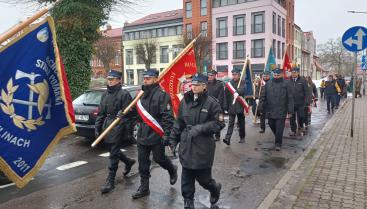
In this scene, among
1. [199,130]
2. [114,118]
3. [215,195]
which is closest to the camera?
[199,130]

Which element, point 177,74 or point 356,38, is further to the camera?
point 356,38

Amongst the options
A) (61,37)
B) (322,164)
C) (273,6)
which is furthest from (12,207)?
(273,6)

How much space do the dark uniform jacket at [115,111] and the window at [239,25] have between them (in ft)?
141

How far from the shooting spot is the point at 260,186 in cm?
589

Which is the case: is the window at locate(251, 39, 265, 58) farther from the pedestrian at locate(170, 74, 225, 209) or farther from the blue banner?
the blue banner

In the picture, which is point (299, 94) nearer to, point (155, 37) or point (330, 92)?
point (330, 92)

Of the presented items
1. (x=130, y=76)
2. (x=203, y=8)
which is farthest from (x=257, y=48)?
(x=130, y=76)

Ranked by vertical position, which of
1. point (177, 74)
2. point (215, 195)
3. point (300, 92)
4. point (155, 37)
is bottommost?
point (215, 195)

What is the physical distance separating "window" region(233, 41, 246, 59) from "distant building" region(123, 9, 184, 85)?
297 inches

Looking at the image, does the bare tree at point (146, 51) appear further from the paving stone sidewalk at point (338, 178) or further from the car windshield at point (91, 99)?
the paving stone sidewalk at point (338, 178)

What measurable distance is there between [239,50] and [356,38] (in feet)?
127

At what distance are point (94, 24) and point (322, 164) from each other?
37.9ft

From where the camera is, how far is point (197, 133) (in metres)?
4.36

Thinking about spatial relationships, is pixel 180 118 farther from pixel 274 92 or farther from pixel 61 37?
pixel 61 37
